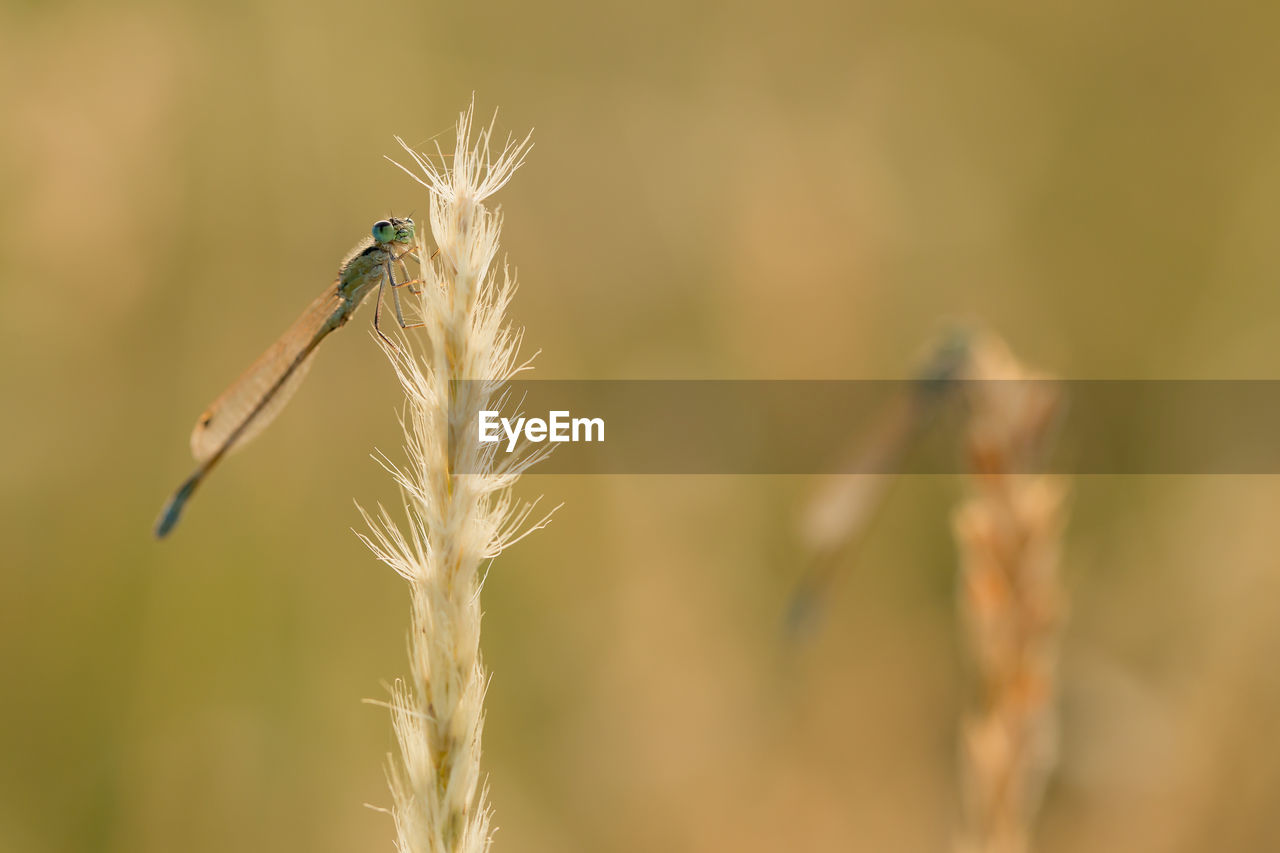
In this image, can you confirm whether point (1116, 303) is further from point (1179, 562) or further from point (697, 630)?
point (697, 630)

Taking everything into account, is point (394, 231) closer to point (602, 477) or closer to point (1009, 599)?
point (1009, 599)

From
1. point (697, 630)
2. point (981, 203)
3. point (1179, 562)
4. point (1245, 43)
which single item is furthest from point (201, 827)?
point (1245, 43)

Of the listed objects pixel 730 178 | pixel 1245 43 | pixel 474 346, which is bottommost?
pixel 474 346

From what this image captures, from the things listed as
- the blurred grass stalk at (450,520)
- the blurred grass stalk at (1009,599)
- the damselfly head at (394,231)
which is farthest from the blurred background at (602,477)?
the blurred grass stalk at (1009,599)

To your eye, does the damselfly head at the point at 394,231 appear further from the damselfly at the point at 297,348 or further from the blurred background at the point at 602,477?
the blurred background at the point at 602,477

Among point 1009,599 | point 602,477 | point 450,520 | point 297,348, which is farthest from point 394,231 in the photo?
point 602,477

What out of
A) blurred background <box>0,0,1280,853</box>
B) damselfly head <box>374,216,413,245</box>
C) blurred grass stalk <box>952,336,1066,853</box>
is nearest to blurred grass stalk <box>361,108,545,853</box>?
blurred grass stalk <box>952,336,1066,853</box>
